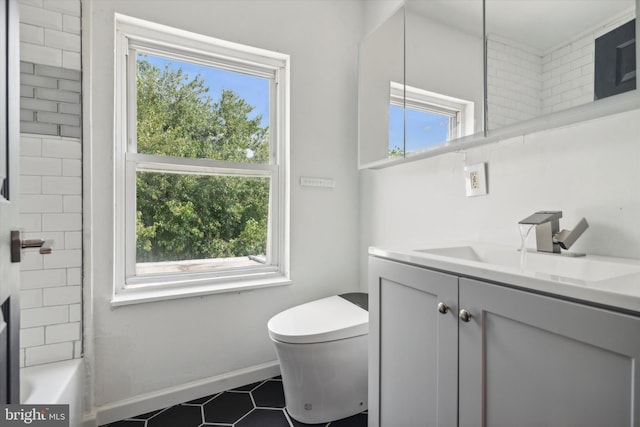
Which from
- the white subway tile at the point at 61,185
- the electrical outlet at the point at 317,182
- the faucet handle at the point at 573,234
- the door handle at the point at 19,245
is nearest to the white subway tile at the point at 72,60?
the white subway tile at the point at 61,185

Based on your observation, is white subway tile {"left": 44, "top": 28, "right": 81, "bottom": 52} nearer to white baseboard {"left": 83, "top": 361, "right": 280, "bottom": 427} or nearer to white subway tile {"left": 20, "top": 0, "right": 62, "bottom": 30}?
white subway tile {"left": 20, "top": 0, "right": 62, "bottom": 30}

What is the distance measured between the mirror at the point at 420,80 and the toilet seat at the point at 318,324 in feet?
2.87

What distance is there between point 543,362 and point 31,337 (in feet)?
6.12

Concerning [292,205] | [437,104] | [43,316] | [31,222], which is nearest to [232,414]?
[43,316]

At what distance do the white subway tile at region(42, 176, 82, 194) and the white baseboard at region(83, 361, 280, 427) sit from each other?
1.04 metres

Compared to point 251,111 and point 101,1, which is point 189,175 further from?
point 101,1

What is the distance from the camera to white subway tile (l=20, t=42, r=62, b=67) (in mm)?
1338

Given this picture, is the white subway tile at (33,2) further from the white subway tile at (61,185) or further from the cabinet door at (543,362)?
the cabinet door at (543,362)

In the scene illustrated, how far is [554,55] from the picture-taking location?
3.43ft

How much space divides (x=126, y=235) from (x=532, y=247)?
190 cm

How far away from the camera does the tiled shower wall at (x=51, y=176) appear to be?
134 cm

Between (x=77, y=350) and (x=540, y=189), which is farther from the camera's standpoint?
(x=77, y=350)

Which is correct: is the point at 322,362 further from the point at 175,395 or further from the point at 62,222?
the point at 62,222

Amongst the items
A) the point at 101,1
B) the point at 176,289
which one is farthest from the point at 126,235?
the point at 101,1
